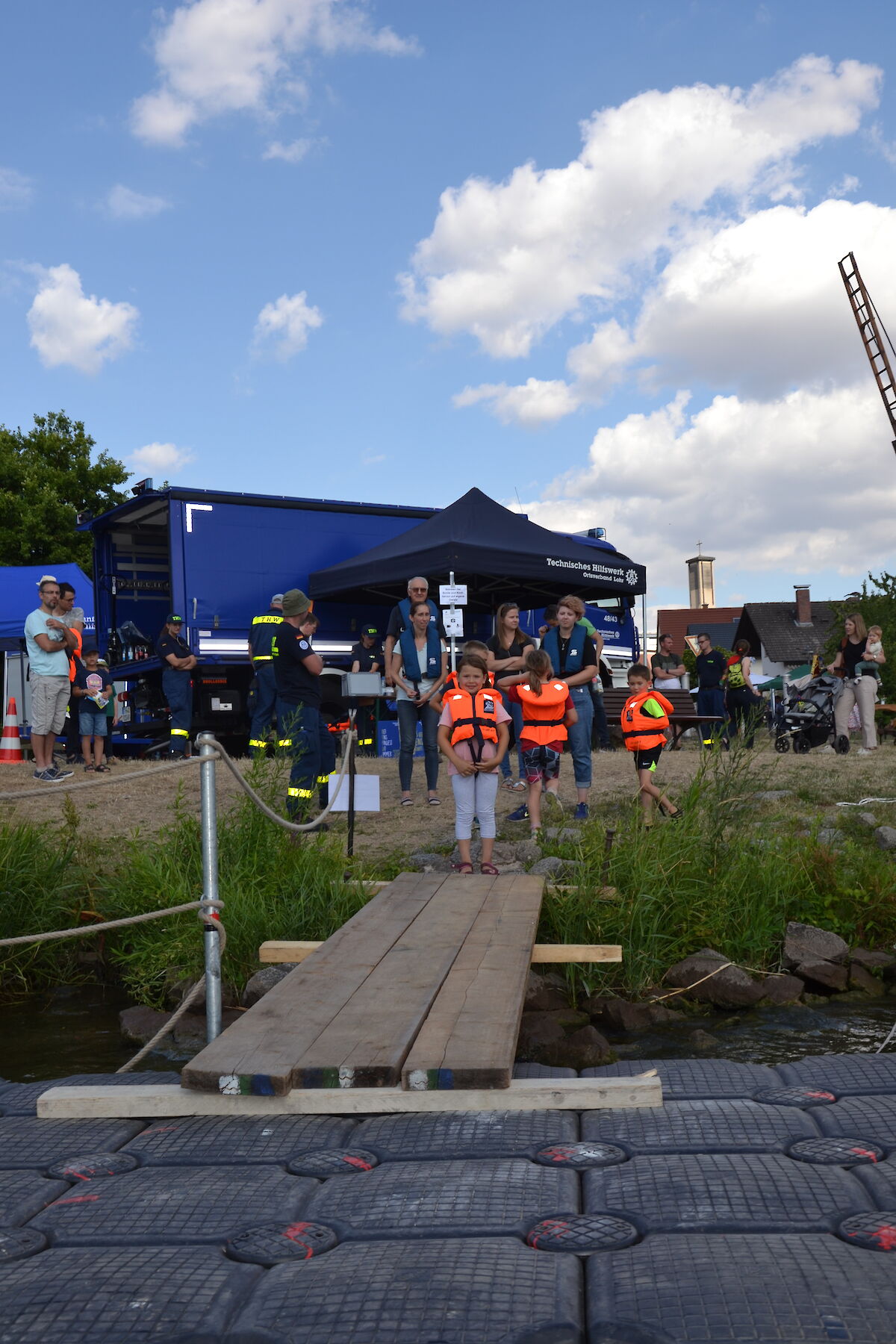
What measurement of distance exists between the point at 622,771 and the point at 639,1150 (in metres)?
8.30

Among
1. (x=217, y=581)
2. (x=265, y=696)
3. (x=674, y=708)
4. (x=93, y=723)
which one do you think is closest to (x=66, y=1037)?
(x=265, y=696)

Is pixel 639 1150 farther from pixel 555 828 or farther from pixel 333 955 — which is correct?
pixel 555 828

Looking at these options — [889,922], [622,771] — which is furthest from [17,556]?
[889,922]

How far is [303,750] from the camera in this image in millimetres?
8023

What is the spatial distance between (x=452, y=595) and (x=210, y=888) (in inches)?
336

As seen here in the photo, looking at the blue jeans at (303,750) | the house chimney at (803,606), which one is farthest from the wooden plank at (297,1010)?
the house chimney at (803,606)

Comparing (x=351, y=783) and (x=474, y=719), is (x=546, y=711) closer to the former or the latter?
(x=474, y=719)

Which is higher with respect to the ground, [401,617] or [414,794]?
[401,617]

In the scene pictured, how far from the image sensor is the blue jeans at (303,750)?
305 inches

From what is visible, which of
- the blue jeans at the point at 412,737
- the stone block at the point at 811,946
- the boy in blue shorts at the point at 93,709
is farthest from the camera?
the boy in blue shorts at the point at 93,709

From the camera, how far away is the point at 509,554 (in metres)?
14.0

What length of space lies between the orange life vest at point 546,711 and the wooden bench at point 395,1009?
7.55 feet

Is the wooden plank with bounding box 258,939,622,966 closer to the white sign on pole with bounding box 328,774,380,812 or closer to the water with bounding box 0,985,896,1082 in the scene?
the water with bounding box 0,985,896,1082

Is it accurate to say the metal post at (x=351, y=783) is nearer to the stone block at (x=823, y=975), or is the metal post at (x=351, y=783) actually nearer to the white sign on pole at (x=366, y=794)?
the white sign on pole at (x=366, y=794)
